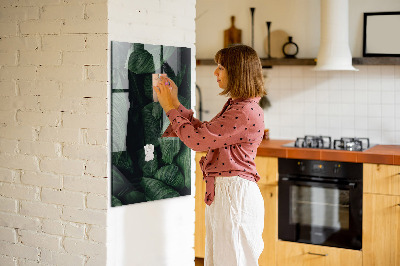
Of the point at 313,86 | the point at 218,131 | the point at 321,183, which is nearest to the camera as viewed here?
the point at 218,131

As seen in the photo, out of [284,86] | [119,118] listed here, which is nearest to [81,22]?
[119,118]

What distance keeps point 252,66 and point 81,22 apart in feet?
2.78

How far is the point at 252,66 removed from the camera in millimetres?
2645

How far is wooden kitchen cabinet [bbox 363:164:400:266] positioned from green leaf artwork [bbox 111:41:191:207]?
1378 millimetres

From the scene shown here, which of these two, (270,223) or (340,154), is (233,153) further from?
(270,223)

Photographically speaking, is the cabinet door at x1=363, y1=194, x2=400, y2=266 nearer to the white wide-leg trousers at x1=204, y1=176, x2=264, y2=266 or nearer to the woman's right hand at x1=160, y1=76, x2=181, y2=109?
the white wide-leg trousers at x1=204, y1=176, x2=264, y2=266

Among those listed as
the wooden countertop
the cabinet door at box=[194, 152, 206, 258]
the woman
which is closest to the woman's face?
the woman

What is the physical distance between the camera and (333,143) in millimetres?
4273

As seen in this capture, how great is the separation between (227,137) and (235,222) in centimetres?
40

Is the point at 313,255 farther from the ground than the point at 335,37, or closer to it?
closer to it

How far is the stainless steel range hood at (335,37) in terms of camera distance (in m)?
4.25

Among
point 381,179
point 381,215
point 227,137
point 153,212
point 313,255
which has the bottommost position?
point 313,255

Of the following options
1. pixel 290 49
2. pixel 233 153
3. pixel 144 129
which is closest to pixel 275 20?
pixel 290 49

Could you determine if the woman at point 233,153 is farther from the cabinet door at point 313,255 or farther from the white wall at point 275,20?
the white wall at point 275,20
